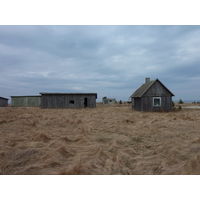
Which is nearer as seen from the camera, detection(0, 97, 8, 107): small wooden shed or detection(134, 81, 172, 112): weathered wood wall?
detection(134, 81, 172, 112): weathered wood wall

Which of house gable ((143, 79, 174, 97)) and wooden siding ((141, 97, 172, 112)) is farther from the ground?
house gable ((143, 79, 174, 97))

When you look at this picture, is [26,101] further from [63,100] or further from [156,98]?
[156,98]

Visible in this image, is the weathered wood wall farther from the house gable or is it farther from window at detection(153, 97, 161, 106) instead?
window at detection(153, 97, 161, 106)

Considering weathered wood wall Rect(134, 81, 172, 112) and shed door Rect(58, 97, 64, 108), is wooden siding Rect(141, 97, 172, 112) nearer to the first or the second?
weathered wood wall Rect(134, 81, 172, 112)

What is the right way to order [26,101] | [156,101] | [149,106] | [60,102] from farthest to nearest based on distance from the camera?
[26,101]
[60,102]
[156,101]
[149,106]

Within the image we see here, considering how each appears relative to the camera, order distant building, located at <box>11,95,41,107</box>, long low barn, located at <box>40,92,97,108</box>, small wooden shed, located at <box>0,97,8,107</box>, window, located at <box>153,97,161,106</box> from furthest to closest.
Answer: distant building, located at <box>11,95,41,107</box> → small wooden shed, located at <box>0,97,8,107</box> → long low barn, located at <box>40,92,97,108</box> → window, located at <box>153,97,161,106</box>

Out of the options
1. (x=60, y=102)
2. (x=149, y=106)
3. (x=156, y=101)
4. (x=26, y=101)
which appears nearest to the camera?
(x=149, y=106)

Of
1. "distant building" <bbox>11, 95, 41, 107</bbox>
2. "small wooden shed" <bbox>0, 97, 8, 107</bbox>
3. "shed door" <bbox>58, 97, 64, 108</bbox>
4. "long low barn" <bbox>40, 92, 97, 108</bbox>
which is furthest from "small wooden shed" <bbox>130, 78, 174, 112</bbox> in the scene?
"small wooden shed" <bbox>0, 97, 8, 107</bbox>

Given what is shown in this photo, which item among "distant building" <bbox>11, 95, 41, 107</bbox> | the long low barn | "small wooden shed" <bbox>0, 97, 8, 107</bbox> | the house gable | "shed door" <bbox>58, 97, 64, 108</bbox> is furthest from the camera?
"distant building" <bbox>11, 95, 41, 107</bbox>

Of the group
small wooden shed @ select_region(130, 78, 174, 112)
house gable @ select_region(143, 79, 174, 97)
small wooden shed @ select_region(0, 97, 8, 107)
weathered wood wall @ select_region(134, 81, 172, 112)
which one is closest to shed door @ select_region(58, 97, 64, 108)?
small wooden shed @ select_region(130, 78, 174, 112)

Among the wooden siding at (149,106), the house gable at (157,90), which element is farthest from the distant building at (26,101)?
the house gable at (157,90)

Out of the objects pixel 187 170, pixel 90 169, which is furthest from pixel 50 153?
pixel 187 170

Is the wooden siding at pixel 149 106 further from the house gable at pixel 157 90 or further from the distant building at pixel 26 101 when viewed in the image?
the distant building at pixel 26 101

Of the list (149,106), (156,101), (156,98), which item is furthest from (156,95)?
(149,106)
